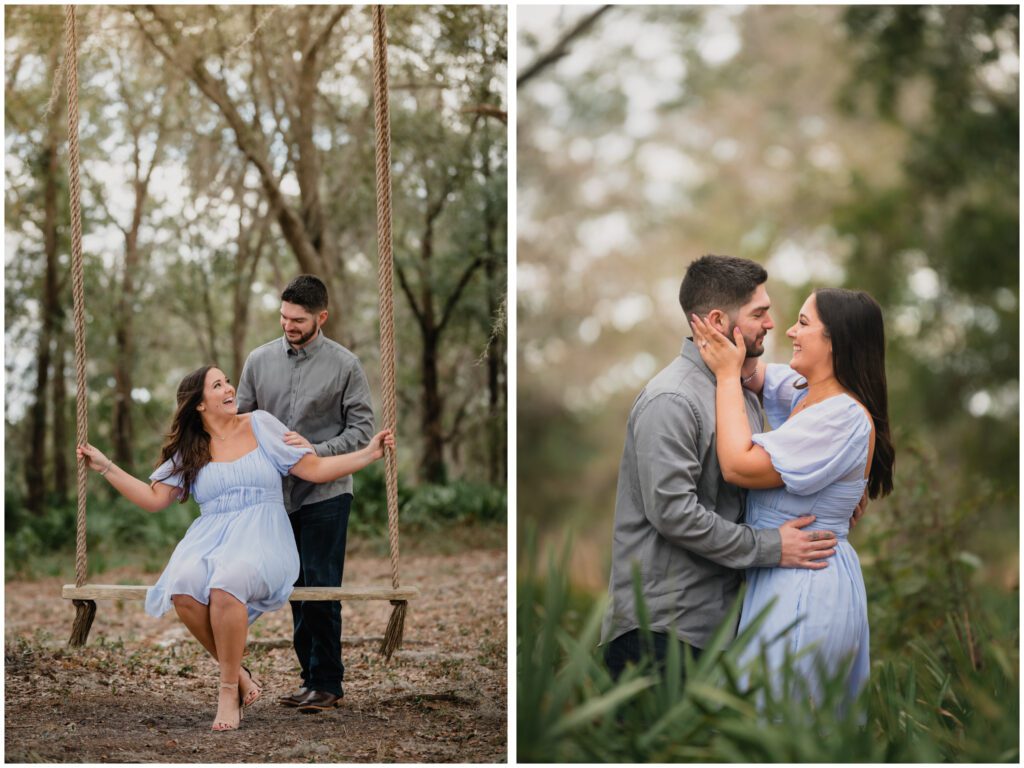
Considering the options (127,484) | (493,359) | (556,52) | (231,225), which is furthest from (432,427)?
(127,484)

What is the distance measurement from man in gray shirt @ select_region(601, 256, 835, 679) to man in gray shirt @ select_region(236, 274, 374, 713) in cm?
107

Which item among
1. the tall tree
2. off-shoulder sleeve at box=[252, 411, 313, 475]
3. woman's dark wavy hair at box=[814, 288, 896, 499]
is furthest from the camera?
the tall tree

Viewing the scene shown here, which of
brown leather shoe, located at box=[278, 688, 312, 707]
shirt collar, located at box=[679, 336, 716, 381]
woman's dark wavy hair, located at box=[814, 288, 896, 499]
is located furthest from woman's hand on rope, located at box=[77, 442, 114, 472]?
woman's dark wavy hair, located at box=[814, 288, 896, 499]

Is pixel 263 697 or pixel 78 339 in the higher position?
pixel 78 339

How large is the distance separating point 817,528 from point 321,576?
5.43 ft

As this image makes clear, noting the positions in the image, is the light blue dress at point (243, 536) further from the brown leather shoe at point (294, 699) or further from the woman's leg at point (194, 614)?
the brown leather shoe at point (294, 699)

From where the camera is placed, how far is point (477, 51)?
23.3ft

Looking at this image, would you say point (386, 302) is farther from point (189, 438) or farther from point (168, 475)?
point (168, 475)

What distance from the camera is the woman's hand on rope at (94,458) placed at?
124 inches

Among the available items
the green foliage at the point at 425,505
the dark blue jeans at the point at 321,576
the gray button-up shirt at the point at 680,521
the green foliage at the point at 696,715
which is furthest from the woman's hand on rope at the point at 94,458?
the green foliage at the point at 425,505

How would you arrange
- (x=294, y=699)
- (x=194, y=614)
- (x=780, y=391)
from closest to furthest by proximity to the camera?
(x=780, y=391) < (x=194, y=614) < (x=294, y=699)

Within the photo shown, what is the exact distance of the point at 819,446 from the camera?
8.80 feet

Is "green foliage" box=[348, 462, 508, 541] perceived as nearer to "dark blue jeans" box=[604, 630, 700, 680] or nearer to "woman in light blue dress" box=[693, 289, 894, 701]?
"dark blue jeans" box=[604, 630, 700, 680]

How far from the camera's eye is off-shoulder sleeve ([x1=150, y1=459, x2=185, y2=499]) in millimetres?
3235
